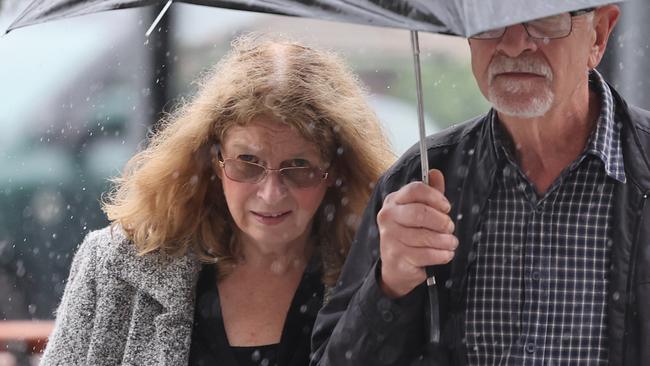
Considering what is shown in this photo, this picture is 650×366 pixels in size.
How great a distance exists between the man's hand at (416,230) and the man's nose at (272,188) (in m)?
0.65

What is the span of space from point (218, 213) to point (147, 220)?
0.74 ft

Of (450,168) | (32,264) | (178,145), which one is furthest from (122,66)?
(450,168)

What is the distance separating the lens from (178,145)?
154 inches

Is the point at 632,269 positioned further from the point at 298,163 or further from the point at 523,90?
the point at 298,163

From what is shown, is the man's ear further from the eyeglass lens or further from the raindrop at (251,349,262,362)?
the raindrop at (251,349,262,362)

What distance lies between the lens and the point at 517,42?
295cm

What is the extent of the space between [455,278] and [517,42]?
2.03 ft

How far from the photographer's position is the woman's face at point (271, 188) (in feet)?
11.9

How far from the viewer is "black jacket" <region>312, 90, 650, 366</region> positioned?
2936 millimetres

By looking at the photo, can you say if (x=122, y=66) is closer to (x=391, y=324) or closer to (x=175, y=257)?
(x=175, y=257)

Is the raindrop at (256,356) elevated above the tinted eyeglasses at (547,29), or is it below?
below

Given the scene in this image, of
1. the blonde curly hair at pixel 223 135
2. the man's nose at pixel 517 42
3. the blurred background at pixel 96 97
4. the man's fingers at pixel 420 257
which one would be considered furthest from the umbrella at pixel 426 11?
the blurred background at pixel 96 97

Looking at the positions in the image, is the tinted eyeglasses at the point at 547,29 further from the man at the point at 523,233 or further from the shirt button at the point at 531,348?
the shirt button at the point at 531,348

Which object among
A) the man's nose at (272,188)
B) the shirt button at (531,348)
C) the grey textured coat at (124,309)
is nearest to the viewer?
the shirt button at (531,348)
